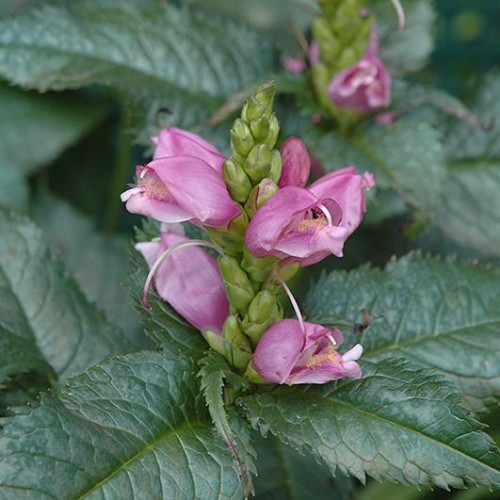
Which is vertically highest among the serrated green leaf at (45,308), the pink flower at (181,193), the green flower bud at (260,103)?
the green flower bud at (260,103)

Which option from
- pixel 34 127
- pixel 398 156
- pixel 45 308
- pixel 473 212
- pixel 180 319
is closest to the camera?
pixel 180 319

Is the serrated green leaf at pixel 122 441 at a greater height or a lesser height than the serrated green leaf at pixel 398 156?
lesser

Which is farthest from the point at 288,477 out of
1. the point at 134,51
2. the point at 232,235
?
the point at 134,51

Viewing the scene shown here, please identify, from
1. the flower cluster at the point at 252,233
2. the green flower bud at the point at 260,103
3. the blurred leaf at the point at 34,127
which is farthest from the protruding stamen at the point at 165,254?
the blurred leaf at the point at 34,127

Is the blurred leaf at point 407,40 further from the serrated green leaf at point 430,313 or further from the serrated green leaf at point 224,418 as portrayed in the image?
the serrated green leaf at point 224,418

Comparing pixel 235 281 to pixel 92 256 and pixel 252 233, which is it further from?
pixel 92 256
